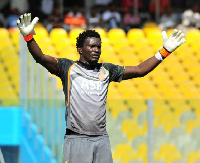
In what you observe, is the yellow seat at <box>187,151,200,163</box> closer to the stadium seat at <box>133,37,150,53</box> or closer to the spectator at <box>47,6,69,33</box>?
the stadium seat at <box>133,37,150,53</box>

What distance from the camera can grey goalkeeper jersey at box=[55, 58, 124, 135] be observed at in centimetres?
516

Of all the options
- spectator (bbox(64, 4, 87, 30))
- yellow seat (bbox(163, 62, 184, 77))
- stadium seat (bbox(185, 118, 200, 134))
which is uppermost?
spectator (bbox(64, 4, 87, 30))

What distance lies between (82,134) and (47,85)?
3.06m

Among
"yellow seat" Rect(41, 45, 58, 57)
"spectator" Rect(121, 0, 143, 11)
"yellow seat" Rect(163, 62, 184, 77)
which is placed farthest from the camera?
"spectator" Rect(121, 0, 143, 11)

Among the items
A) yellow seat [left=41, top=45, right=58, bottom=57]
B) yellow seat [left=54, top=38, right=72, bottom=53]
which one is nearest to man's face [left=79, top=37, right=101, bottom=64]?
yellow seat [left=41, top=45, right=58, bottom=57]

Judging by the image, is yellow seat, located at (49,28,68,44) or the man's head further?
yellow seat, located at (49,28,68,44)

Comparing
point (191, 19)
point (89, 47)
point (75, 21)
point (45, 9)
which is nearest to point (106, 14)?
point (75, 21)

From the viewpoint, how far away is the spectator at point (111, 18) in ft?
48.9

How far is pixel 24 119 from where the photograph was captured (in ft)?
32.5

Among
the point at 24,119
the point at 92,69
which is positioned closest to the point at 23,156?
the point at 24,119

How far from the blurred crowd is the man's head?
834 cm

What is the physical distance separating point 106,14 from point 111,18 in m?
0.28

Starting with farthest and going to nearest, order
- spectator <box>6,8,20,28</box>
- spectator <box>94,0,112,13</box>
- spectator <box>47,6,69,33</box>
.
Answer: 1. spectator <box>94,0,112,13</box>
2. spectator <box>6,8,20,28</box>
3. spectator <box>47,6,69,33</box>

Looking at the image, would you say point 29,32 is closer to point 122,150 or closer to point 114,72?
point 114,72
